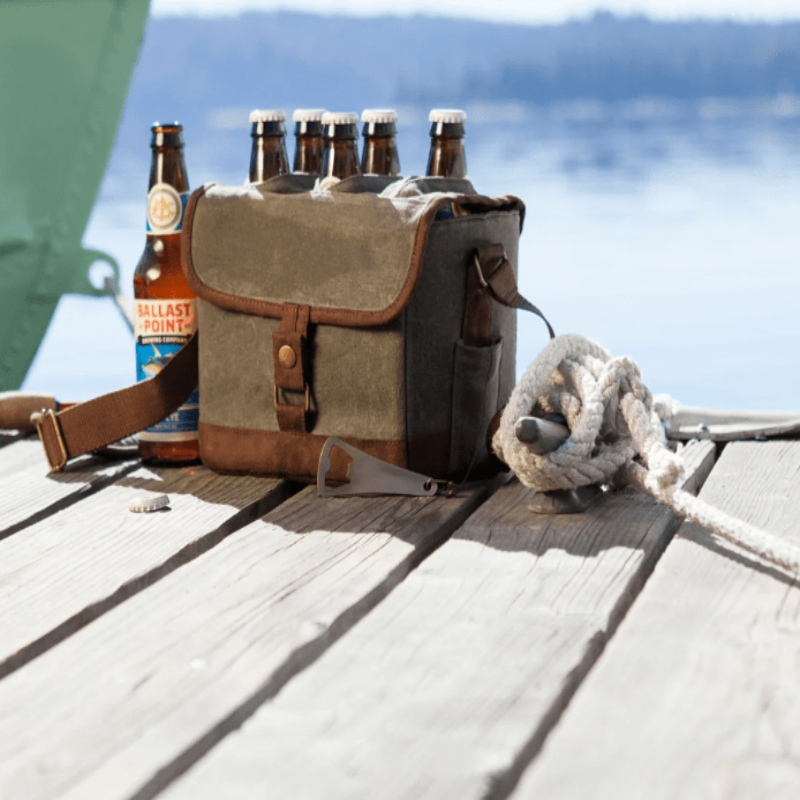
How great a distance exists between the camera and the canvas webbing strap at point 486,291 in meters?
1.44

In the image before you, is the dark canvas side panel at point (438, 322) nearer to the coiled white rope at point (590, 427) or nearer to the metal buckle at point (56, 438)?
the coiled white rope at point (590, 427)

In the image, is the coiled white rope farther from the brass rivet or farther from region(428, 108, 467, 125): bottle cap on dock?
region(428, 108, 467, 125): bottle cap on dock

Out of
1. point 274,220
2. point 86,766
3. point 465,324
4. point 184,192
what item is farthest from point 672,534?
point 184,192

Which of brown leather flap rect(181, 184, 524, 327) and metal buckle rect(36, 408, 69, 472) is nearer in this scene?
brown leather flap rect(181, 184, 524, 327)

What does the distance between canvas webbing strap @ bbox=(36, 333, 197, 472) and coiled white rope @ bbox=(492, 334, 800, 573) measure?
46cm

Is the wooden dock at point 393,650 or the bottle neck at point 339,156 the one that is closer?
the wooden dock at point 393,650

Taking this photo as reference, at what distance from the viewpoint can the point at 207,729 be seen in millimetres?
812

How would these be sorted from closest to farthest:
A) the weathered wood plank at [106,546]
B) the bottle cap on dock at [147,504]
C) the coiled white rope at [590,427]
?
1. the weathered wood plank at [106,546]
2. the coiled white rope at [590,427]
3. the bottle cap on dock at [147,504]

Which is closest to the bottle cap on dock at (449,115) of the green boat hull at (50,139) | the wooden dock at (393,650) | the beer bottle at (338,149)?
the beer bottle at (338,149)

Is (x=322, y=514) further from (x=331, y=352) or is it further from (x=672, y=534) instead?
(x=672, y=534)

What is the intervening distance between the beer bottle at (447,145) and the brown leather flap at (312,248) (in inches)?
5.3

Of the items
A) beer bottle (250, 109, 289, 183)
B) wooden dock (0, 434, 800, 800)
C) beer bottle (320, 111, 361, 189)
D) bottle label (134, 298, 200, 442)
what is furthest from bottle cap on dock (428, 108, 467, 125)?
wooden dock (0, 434, 800, 800)

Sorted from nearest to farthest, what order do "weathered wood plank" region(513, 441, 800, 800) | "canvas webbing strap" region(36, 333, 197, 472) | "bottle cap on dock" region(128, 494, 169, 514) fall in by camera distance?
1. "weathered wood plank" region(513, 441, 800, 800)
2. "bottle cap on dock" region(128, 494, 169, 514)
3. "canvas webbing strap" region(36, 333, 197, 472)

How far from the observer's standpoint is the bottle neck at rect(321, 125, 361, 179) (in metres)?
1.58
